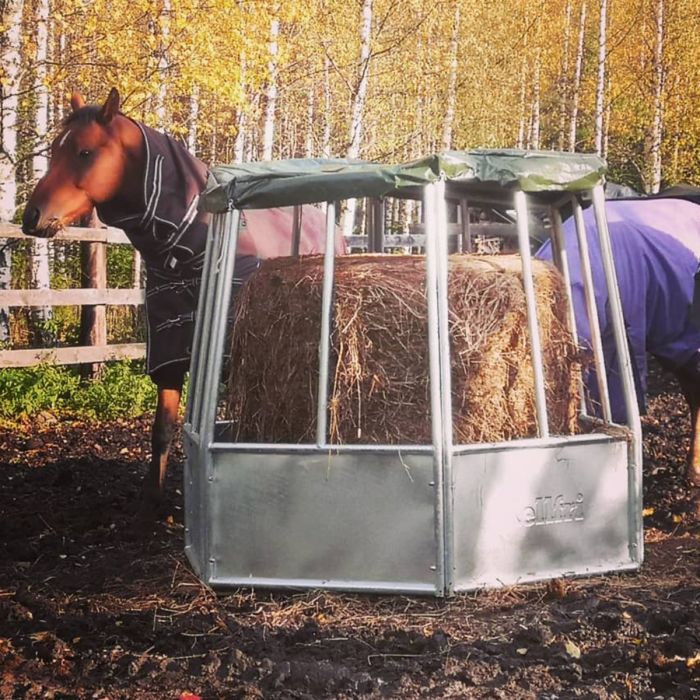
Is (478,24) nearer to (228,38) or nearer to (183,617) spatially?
(228,38)

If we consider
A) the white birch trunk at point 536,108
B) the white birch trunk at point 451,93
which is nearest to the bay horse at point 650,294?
the white birch trunk at point 451,93

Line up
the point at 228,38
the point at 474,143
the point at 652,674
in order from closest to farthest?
1. the point at 652,674
2. the point at 228,38
3. the point at 474,143

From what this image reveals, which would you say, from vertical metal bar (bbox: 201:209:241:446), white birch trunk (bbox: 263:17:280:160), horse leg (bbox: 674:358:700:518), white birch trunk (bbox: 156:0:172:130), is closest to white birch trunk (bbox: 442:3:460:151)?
white birch trunk (bbox: 263:17:280:160)

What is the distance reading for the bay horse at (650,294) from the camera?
15.2ft

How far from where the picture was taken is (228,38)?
12.9m

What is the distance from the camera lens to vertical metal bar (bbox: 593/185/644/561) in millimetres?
3852

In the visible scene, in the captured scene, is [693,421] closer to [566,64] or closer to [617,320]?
[617,320]

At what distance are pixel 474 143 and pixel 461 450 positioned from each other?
89.3 ft

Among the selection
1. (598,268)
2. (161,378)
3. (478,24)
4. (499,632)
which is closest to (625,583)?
(499,632)

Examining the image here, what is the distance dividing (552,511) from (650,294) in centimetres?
158

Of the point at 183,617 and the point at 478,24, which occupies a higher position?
→ the point at 478,24

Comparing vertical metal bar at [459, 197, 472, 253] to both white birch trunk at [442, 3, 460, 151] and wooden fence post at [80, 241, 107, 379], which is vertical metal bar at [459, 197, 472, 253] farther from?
white birch trunk at [442, 3, 460, 151]

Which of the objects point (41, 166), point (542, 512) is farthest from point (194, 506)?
point (41, 166)

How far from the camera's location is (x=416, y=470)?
356 cm
